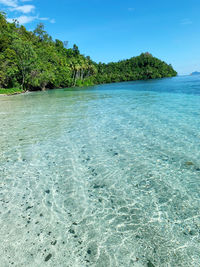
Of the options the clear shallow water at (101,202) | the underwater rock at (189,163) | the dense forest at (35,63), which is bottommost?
the clear shallow water at (101,202)

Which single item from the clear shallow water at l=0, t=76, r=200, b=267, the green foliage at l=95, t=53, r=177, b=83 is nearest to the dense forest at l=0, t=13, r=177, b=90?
the green foliage at l=95, t=53, r=177, b=83

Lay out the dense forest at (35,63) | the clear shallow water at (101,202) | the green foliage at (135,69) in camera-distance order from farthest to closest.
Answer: the green foliage at (135,69), the dense forest at (35,63), the clear shallow water at (101,202)

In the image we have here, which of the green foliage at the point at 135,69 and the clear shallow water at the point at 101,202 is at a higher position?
the green foliage at the point at 135,69

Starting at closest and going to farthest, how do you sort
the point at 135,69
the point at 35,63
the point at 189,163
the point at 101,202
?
the point at 101,202, the point at 189,163, the point at 35,63, the point at 135,69

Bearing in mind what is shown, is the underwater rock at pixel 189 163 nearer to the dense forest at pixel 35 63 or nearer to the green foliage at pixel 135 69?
the dense forest at pixel 35 63

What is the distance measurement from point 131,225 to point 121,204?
1.73ft

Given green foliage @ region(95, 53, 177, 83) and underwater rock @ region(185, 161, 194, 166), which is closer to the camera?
underwater rock @ region(185, 161, 194, 166)

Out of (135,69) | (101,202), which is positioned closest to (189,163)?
(101,202)

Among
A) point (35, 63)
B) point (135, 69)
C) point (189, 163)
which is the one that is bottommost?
point (189, 163)

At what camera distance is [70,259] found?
2270 mm

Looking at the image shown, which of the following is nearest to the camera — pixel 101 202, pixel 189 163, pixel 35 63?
pixel 101 202

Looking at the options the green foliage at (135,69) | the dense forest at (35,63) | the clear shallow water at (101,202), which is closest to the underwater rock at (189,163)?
the clear shallow water at (101,202)

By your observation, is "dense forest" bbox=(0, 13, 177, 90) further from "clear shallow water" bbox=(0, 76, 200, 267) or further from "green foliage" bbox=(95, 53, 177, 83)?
"clear shallow water" bbox=(0, 76, 200, 267)

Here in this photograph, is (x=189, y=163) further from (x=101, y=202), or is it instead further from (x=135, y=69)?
(x=135, y=69)
